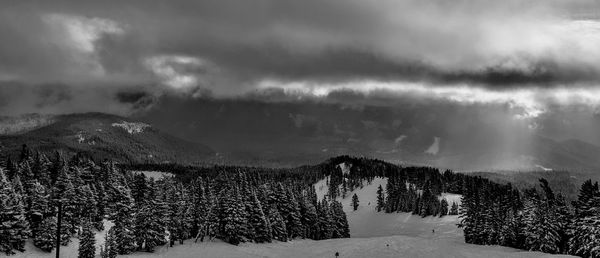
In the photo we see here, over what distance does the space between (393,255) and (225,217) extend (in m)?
36.9

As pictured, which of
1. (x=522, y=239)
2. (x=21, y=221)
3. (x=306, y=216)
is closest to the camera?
(x=21, y=221)

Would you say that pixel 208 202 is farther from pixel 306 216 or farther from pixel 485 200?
pixel 485 200

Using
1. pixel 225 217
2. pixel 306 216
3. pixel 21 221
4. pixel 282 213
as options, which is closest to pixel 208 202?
pixel 225 217

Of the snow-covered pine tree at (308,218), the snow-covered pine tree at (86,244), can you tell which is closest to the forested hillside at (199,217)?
the snow-covered pine tree at (86,244)

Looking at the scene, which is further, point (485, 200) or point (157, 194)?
point (485, 200)

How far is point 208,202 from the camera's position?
12369 cm

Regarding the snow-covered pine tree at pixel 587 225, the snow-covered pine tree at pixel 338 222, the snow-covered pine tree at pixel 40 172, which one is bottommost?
the snow-covered pine tree at pixel 338 222

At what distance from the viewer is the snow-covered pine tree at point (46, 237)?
3915 inches

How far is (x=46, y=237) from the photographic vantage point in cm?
9956

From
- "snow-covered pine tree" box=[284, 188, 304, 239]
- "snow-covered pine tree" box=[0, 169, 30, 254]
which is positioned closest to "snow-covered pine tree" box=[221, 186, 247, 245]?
"snow-covered pine tree" box=[284, 188, 304, 239]

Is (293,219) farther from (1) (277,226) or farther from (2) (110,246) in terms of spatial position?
(2) (110,246)

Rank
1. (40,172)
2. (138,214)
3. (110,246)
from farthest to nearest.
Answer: (40,172) < (138,214) < (110,246)

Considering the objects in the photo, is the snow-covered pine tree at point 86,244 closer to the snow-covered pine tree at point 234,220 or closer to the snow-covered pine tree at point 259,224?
the snow-covered pine tree at point 234,220

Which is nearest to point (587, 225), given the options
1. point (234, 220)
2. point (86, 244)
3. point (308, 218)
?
point (234, 220)
